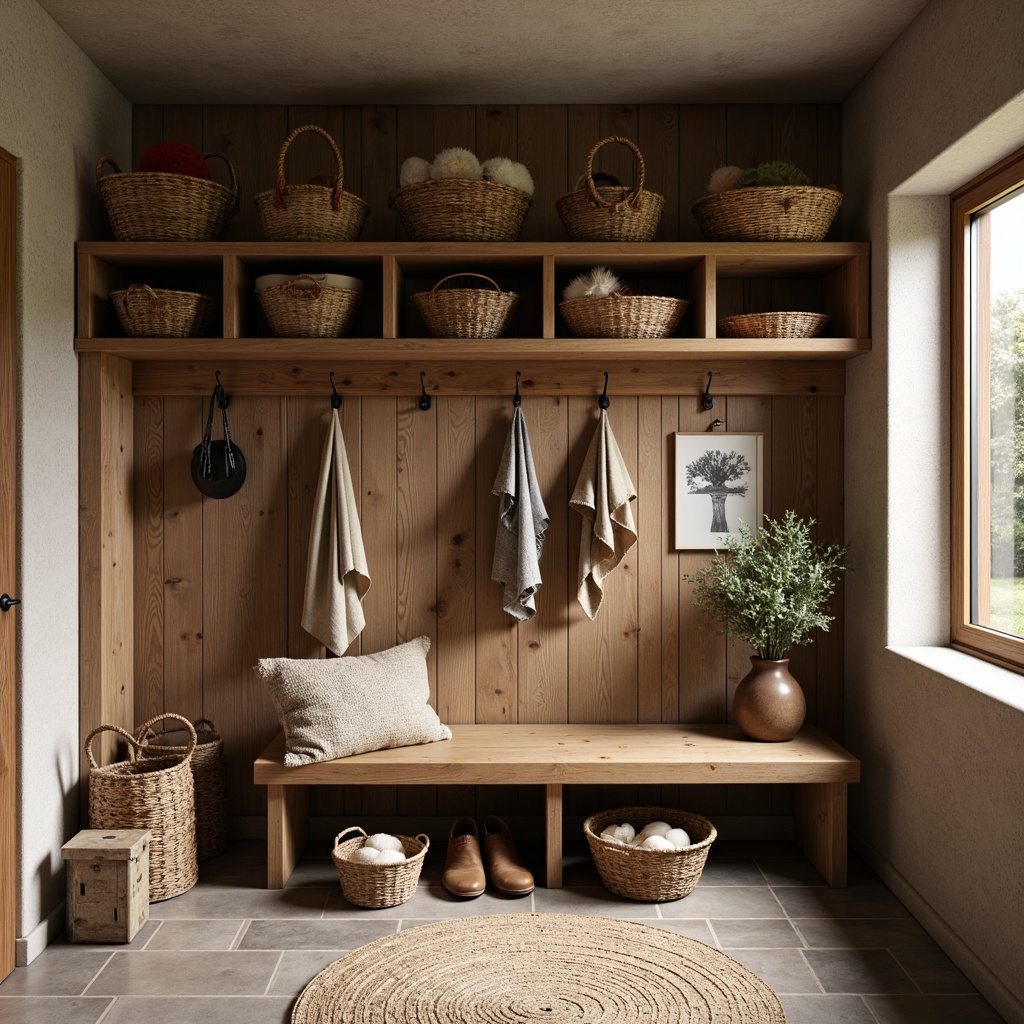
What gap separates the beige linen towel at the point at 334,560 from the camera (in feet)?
10.4

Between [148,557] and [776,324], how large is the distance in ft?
7.16

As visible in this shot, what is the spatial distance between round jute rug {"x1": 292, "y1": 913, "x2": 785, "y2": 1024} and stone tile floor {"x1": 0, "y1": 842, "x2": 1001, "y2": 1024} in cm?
8

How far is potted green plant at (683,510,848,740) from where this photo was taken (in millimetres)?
3010

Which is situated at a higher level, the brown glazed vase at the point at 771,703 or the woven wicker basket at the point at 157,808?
the brown glazed vase at the point at 771,703

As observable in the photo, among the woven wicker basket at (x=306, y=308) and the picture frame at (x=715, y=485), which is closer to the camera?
the woven wicker basket at (x=306, y=308)

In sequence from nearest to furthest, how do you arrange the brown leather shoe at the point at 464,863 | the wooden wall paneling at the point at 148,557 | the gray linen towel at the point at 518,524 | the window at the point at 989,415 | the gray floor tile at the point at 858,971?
the gray floor tile at the point at 858,971
the window at the point at 989,415
the brown leather shoe at the point at 464,863
the gray linen towel at the point at 518,524
the wooden wall paneling at the point at 148,557

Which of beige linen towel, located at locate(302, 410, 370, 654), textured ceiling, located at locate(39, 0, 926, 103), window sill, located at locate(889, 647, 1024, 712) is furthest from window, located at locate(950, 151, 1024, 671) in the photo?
beige linen towel, located at locate(302, 410, 370, 654)

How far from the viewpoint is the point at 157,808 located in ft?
9.27

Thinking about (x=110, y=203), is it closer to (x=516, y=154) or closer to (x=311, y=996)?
(x=516, y=154)

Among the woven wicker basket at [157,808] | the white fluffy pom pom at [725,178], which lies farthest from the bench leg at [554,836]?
Answer: the white fluffy pom pom at [725,178]

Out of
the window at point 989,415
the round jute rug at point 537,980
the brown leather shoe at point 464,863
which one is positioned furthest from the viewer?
the brown leather shoe at point 464,863

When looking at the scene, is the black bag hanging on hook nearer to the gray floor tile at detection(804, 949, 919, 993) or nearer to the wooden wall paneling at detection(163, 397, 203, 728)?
the wooden wall paneling at detection(163, 397, 203, 728)

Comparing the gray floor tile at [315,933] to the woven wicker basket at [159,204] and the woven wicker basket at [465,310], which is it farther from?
the woven wicker basket at [159,204]

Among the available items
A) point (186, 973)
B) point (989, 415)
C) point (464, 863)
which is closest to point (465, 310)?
point (989, 415)
